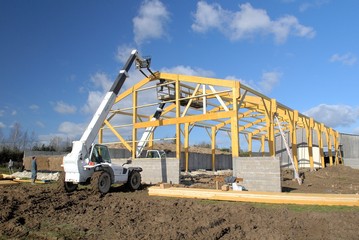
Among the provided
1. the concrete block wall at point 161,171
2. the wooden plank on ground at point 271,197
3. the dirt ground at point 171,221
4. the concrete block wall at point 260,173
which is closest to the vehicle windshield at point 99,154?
the wooden plank on ground at point 271,197

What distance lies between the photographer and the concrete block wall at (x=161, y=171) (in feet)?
57.1

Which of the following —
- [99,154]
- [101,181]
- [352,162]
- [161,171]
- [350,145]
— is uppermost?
[350,145]

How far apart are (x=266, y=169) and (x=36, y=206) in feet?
30.2

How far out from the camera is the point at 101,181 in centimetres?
1340

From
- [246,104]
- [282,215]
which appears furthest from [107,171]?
[246,104]

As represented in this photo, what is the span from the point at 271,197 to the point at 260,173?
12.4 feet

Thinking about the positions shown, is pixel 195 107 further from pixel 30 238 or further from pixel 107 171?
pixel 30 238

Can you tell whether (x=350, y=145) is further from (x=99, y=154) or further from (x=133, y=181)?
(x=99, y=154)

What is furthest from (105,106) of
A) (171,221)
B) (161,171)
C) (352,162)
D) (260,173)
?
(352,162)

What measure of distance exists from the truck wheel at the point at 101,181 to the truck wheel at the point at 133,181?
5.80 ft

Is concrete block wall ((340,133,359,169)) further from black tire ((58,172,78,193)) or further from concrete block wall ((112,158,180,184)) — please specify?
black tire ((58,172,78,193))

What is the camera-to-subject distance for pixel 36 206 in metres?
9.80

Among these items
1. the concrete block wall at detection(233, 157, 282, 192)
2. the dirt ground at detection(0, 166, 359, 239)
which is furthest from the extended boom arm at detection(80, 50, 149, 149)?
the concrete block wall at detection(233, 157, 282, 192)

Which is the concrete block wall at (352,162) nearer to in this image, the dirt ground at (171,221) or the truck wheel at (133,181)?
the truck wheel at (133,181)
